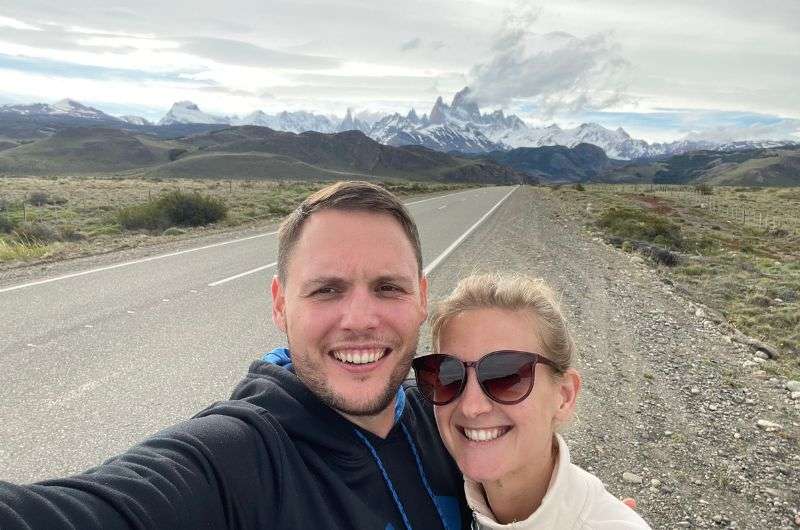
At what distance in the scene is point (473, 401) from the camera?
1.93 meters

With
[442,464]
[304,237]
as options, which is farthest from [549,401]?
[304,237]

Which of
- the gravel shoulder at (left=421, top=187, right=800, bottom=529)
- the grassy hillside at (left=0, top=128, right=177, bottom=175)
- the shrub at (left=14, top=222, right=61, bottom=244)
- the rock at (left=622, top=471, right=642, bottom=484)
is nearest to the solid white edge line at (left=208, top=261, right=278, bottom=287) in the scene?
the gravel shoulder at (left=421, top=187, right=800, bottom=529)

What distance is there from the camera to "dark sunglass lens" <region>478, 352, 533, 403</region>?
6.35ft

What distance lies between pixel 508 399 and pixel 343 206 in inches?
35.7

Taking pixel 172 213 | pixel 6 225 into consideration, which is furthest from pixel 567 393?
pixel 172 213

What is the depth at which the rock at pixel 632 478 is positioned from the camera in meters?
3.56

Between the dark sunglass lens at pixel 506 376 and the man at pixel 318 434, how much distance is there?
0.96ft

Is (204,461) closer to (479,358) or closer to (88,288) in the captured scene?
(479,358)

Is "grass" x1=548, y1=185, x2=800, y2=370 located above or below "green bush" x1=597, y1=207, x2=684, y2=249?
below

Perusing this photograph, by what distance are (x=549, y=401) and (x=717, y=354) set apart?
525 centimetres

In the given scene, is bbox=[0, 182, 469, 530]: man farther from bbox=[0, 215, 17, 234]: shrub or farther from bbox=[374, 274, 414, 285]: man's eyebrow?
bbox=[0, 215, 17, 234]: shrub

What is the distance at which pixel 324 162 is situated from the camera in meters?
158

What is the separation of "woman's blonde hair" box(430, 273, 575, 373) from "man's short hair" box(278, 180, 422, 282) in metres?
0.21

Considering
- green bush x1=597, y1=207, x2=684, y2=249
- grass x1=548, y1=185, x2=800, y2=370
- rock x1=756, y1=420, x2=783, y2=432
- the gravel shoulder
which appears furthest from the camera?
green bush x1=597, y1=207, x2=684, y2=249
